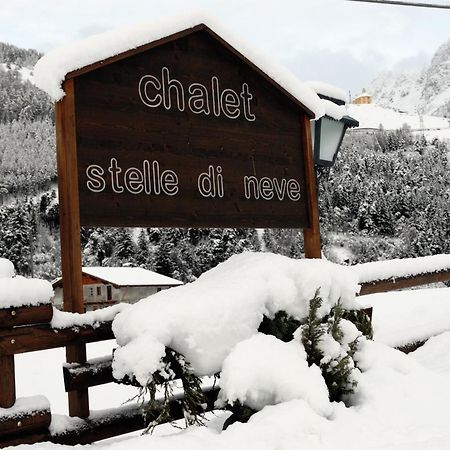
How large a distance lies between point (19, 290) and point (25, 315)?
0.14 m

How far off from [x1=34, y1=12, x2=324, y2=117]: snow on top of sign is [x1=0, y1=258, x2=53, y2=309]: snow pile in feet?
4.11

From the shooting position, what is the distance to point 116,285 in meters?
A: 34.8

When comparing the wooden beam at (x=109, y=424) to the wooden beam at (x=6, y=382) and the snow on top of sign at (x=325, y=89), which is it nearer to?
the wooden beam at (x=6, y=382)

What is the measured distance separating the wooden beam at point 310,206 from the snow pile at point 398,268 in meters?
0.39

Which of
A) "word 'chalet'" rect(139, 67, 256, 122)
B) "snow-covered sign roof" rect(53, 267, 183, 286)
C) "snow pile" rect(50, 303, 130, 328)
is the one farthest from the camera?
"snow-covered sign roof" rect(53, 267, 183, 286)

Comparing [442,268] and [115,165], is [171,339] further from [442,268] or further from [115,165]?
[442,268]

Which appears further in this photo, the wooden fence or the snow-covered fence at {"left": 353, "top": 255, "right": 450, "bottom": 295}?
the snow-covered fence at {"left": 353, "top": 255, "right": 450, "bottom": 295}

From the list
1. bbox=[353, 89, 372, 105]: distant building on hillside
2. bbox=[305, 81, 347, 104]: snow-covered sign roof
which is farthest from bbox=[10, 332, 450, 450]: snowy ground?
bbox=[353, 89, 372, 105]: distant building on hillside

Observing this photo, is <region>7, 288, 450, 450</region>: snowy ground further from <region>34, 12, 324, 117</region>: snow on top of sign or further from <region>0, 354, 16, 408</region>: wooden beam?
<region>34, 12, 324, 117</region>: snow on top of sign

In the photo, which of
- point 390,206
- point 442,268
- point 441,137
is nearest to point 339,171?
point 390,206

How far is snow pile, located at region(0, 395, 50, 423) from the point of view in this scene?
2.83 meters

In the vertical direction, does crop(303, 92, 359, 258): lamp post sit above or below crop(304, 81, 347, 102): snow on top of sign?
below

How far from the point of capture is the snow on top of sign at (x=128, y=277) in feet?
114

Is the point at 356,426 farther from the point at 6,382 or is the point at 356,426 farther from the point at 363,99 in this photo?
the point at 363,99
